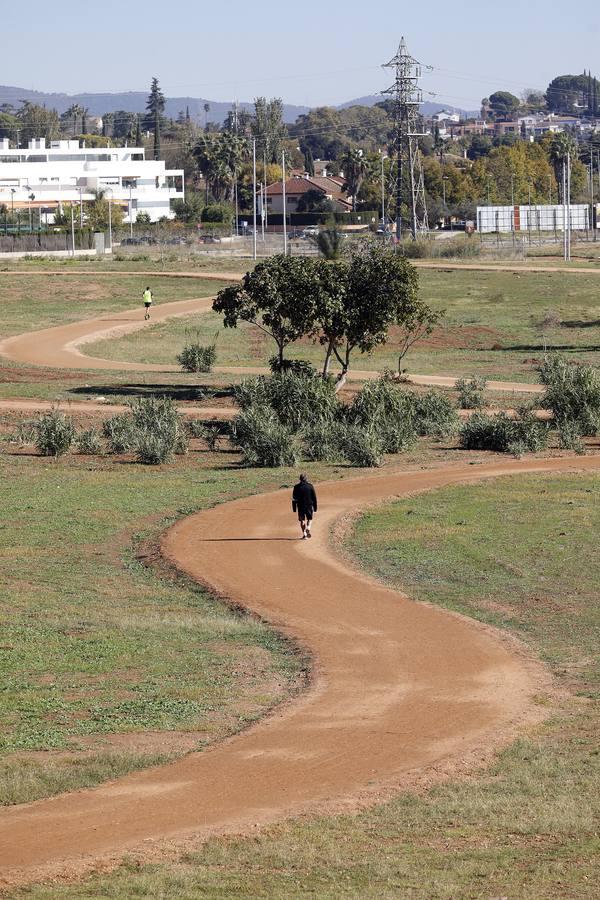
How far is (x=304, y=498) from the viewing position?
26.8 metres

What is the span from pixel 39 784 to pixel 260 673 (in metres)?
5.06

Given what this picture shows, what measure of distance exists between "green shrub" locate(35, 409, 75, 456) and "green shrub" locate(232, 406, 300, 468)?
4941 mm

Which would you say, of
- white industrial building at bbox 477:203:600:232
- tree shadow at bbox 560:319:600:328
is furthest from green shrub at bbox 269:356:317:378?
white industrial building at bbox 477:203:600:232

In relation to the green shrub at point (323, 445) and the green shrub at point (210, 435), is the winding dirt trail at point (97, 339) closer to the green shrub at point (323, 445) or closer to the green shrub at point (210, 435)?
the green shrub at point (210, 435)

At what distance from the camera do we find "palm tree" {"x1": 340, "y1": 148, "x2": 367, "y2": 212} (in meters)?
170

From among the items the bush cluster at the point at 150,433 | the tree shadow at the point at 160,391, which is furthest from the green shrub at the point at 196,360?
the bush cluster at the point at 150,433

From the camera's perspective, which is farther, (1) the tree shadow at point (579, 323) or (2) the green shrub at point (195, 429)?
(1) the tree shadow at point (579, 323)

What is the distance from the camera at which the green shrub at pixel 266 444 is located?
3650cm

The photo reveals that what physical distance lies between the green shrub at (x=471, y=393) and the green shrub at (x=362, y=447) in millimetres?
8548

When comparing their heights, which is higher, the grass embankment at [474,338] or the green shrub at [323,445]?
the grass embankment at [474,338]

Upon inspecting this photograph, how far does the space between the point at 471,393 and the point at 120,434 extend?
1316cm

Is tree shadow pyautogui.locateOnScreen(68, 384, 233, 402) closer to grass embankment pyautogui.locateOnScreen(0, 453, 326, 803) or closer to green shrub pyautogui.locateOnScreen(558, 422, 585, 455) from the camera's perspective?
green shrub pyautogui.locateOnScreen(558, 422, 585, 455)

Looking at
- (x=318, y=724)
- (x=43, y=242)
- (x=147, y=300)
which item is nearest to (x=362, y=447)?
(x=318, y=724)

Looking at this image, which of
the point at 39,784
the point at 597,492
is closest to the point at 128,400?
the point at 597,492
